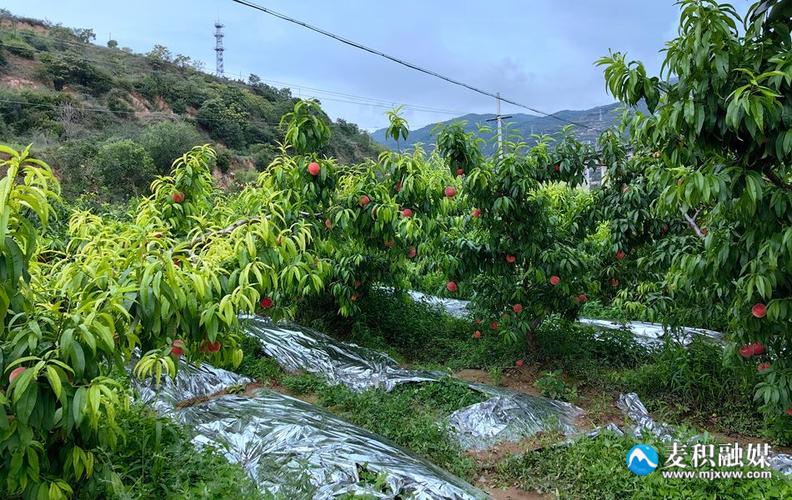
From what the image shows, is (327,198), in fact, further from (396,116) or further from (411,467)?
(411,467)

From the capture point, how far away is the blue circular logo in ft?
9.28

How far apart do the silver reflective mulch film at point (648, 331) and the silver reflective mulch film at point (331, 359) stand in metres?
2.54

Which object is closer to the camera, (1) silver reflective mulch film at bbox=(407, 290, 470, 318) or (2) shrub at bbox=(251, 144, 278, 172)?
(1) silver reflective mulch film at bbox=(407, 290, 470, 318)

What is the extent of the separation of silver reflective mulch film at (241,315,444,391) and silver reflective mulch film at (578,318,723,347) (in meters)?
2.54

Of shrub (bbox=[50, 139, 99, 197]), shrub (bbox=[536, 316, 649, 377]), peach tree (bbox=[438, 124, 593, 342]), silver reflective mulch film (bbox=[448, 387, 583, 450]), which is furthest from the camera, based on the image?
shrub (bbox=[50, 139, 99, 197])

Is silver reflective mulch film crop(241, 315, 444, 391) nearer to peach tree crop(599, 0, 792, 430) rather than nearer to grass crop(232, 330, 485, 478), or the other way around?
grass crop(232, 330, 485, 478)

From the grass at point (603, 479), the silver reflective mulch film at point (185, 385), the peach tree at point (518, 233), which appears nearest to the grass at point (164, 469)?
the silver reflective mulch film at point (185, 385)

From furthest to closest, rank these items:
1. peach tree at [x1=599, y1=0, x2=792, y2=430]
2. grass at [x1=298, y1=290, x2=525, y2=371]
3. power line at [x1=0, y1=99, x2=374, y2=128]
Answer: power line at [x1=0, y1=99, x2=374, y2=128] → grass at [x1=298, y1=290, x2=525, y2=371] → peach tree at [x1=599, y1=0, x2=792, y2=430]

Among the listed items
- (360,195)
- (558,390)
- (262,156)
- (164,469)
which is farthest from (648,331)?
(262,156)

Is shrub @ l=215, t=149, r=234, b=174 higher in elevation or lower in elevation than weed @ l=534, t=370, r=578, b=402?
higher

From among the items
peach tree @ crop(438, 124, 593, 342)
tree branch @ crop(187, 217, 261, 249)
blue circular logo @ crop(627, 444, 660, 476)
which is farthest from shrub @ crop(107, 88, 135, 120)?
blue circular logo @ crop(627, 444, 660, 476)

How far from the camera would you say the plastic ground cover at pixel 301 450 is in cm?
247

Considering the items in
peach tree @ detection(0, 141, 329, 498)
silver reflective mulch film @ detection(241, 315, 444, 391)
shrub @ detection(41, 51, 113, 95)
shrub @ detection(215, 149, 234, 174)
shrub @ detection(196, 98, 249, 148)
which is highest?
shrub @ detection(41, 51, 113, 95)

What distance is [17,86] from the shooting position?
17.6 meters
